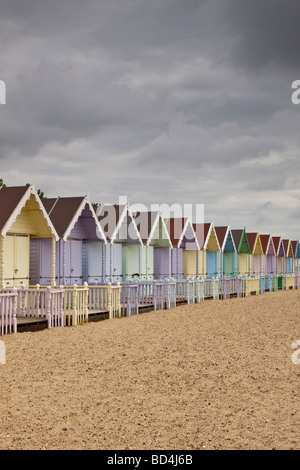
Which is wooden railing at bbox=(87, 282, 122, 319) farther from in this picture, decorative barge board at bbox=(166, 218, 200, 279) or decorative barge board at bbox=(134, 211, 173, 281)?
decorative barge board at bbox=(166, 218, 200, 279)

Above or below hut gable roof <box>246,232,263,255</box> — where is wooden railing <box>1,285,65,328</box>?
below

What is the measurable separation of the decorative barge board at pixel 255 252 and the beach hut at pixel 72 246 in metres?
21.8

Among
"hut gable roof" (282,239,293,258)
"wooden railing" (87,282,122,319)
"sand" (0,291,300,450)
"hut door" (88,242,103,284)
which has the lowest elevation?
"sand" (0,291,300,450)

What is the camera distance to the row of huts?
19547 mm

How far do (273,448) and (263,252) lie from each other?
4208 cm

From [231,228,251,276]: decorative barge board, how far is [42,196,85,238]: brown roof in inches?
795

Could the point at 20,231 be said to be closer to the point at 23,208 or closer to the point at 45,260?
the point at 23,208

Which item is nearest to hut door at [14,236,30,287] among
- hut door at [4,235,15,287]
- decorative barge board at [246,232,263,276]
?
hut door at [4,235,15,287]

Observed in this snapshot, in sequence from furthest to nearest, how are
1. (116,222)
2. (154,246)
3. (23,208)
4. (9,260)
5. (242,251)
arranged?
(242,251) < (154,246) < (116,222) < (23,208) < (9,260)

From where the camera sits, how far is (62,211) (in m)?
22.2

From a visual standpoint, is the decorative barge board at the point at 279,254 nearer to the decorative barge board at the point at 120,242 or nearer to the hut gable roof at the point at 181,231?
the hut gable roof at the point at 181,231

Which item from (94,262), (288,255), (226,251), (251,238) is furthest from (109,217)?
(288,255)

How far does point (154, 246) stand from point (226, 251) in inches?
429
